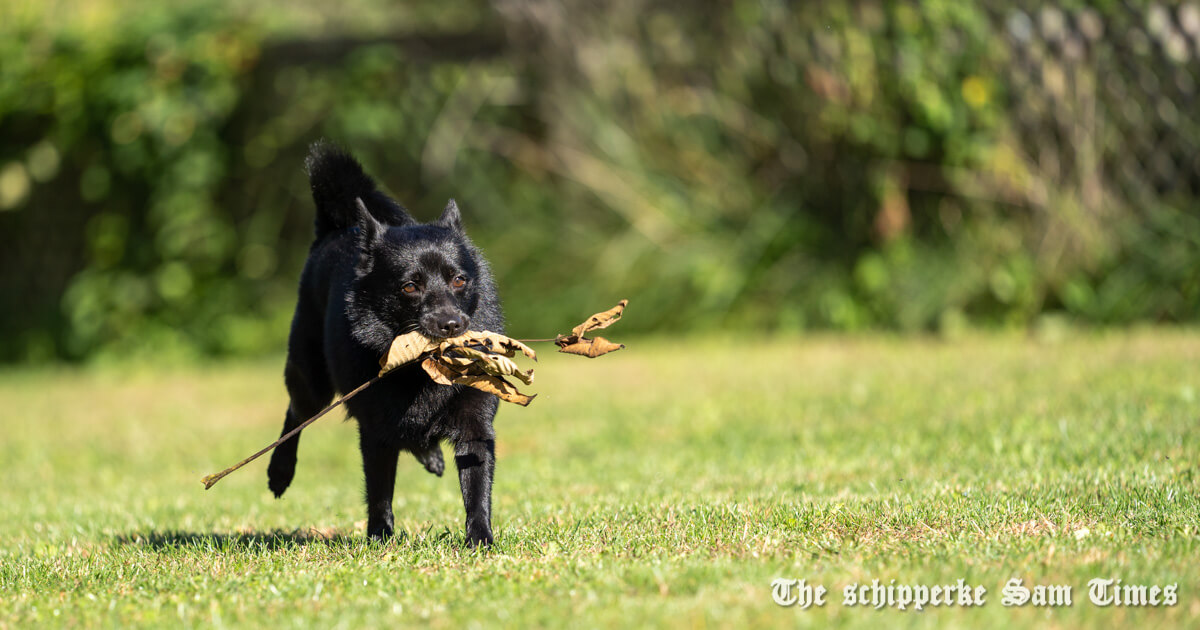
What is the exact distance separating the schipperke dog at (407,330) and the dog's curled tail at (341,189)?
33 centimetres

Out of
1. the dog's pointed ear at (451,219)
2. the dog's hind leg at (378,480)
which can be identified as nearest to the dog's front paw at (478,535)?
the dog's hind leg at (378,480)

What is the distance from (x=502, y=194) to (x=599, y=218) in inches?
37.8

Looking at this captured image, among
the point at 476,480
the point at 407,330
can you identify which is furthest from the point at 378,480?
the point at 407,330

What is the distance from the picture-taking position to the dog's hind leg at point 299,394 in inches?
192

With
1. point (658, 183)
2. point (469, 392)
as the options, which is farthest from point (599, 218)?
point (469, 392)

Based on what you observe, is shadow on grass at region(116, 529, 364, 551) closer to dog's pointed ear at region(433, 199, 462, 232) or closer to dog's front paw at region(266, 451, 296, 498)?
dog's front paw at region(266, 451, 296, 498)

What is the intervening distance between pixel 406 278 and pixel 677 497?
57.4 inches

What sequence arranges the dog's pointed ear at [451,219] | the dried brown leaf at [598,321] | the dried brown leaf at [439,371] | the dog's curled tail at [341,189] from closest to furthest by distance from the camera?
the dried brown leaf at [439,371] → the dried brown leaf at [598,321] → the dog's pointed ear at [451,219] → the dog's curled tail at [341,189]

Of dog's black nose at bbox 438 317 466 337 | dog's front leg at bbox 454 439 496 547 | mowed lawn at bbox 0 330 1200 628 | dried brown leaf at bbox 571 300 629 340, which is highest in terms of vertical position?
dog's black nose at bbox 438 317 466 337

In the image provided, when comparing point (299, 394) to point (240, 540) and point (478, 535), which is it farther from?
point (478, 535)

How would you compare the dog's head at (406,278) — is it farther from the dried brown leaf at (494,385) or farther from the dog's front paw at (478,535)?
the dog's front paw at (478,535)

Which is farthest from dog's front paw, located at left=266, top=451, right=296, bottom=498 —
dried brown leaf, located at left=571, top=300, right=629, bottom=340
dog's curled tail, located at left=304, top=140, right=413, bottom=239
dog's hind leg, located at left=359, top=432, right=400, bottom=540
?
dried brown leaf, located at left=571, top=300, right=629, bottom=340

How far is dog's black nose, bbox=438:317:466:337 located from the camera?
3.98 metres

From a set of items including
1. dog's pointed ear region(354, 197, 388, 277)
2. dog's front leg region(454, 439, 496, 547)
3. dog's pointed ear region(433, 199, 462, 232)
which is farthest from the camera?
dog's pointed ear region(433, 199, 462, 232)
